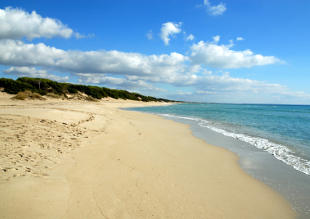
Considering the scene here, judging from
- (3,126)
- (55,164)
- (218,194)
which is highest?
(3,126)

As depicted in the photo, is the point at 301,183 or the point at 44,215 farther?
the point at 301,183

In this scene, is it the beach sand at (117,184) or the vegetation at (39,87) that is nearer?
the beach sand at (117,184)

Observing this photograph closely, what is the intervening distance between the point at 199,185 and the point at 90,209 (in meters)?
2.80

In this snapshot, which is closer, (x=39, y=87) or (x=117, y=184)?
(x=117, y=184)

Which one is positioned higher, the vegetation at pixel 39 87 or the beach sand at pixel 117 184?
the vegetation at pixel 39 87

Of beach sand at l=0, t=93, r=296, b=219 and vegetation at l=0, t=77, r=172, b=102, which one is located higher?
vegetation at l=0, t=77, r=172, b=102

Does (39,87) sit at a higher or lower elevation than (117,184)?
higher

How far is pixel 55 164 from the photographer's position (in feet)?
16.4

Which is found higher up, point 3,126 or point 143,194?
point 3,126

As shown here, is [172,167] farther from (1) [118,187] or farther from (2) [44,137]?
(2) [44,137]

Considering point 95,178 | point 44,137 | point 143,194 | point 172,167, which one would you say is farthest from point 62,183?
point 44,137

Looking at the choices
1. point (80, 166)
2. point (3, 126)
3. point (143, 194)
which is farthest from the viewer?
point (3, 126)

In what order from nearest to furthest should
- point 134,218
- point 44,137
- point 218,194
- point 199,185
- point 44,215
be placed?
point 44,215 → point 134,218 → point 218,194 → point 199,185 → point 44,137

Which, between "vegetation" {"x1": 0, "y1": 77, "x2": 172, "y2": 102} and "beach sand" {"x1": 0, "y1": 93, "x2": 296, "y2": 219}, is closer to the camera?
"beach sand" {"x1": 0, "y1": 93, "x2": 296, "y2": 219}
